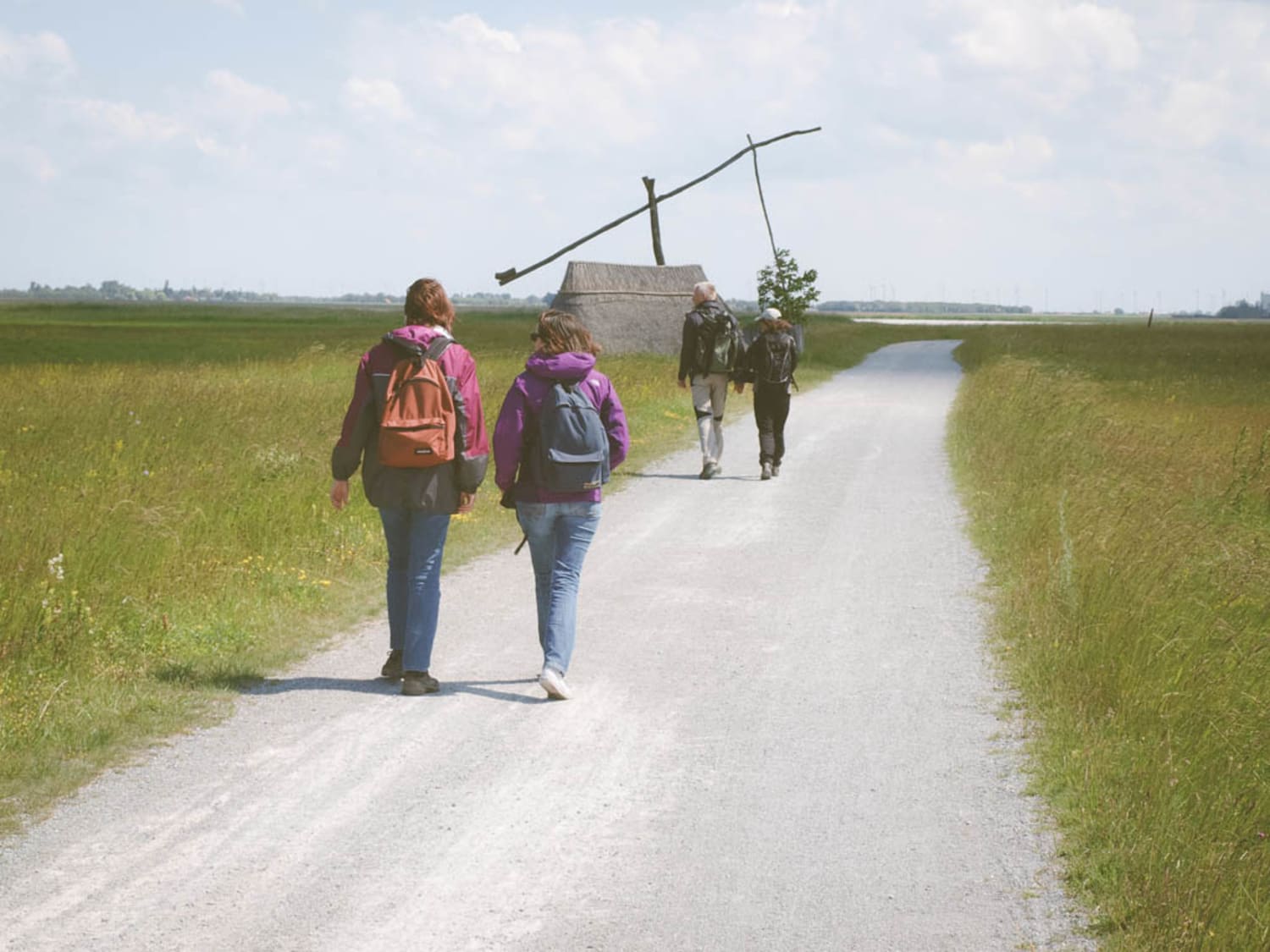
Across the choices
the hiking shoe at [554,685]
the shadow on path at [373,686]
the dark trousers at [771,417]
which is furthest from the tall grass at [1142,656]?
the shadow on path at [373,686]

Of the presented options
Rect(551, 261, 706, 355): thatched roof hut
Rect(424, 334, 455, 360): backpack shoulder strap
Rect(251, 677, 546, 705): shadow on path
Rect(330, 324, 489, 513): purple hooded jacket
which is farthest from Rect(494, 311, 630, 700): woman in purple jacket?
Rect(551, 261, 706, 355): thatched roof hut

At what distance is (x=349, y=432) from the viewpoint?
274 inches

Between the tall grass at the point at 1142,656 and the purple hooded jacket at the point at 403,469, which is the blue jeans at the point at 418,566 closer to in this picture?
the purple hooded jacket at the point at 403,469

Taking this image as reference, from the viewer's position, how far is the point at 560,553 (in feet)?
23.6

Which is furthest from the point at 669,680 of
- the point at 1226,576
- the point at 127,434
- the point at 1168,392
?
the point at 1168,392

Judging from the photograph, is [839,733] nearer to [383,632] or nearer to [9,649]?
[383,632]

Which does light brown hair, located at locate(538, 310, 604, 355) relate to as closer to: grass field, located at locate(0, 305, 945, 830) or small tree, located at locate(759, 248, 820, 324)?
grass field, located at locate(0, 305, 945, 830)

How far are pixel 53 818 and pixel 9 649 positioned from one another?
243 centimetres

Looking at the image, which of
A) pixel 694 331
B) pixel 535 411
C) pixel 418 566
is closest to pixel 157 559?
pixel 418 566

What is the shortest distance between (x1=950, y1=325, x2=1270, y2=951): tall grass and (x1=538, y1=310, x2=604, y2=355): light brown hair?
2836 mm

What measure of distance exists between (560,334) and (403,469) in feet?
3.33

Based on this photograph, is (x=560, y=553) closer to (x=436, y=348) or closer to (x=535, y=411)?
(x=535, y=411)

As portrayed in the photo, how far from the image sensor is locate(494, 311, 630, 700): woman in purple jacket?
6988 mm

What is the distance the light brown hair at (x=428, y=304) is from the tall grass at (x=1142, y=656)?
3.45 m
